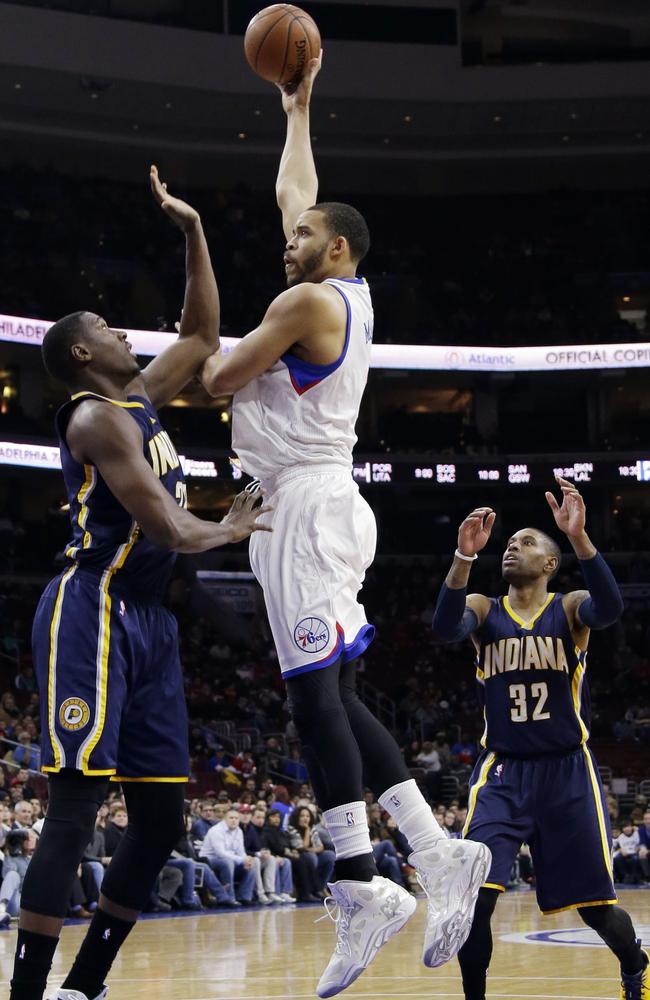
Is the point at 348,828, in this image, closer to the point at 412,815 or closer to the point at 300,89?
the point at 412,815

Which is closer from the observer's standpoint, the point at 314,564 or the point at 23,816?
the point at 314,564

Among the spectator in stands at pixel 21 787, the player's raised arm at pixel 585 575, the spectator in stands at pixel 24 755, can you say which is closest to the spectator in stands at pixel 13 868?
the spectator in stands at pixel 21 787

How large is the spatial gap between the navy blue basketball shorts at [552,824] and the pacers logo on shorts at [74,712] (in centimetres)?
233

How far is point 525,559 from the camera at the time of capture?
6359 mm

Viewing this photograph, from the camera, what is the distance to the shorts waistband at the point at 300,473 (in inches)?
190

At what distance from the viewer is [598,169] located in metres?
34.1

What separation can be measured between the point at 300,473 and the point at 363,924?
1602mm

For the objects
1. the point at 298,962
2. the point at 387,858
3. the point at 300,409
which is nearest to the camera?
the point at 300,409

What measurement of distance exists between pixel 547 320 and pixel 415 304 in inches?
131

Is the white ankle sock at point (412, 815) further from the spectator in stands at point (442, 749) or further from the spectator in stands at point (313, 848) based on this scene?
the spectator in stands at point (442, 749)

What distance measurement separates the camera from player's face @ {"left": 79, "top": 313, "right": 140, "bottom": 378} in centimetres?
455

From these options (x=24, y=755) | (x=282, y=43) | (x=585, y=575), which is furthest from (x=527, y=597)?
(x=24, y=755)

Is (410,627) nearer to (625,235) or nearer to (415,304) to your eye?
(415,304)

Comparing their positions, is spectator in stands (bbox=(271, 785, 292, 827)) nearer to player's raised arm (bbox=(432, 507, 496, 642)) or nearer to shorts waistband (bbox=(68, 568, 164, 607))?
player's raised arm (bbox=(432, 507, 496, 642))
